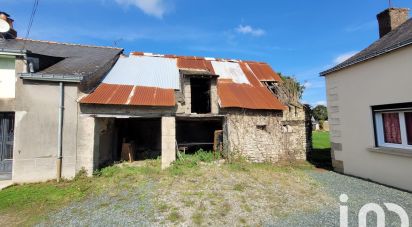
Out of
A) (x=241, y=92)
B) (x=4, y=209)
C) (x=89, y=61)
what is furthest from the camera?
(x=241, y=92)

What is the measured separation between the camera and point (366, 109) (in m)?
8.15

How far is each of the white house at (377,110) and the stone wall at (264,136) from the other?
2174 millimetres

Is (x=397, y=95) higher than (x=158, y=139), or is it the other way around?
(x=397, y=95)

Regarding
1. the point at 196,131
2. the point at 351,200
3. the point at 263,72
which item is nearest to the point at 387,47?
the point at 351,200

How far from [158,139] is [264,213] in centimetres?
1012

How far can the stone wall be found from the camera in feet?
36.2

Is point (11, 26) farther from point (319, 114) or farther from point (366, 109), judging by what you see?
point (319, 114)

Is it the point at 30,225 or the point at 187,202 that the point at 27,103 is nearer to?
the point at 30,225

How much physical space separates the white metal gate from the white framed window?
1318cm

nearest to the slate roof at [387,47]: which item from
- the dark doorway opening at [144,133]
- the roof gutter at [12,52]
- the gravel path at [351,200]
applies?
the gravel path at [351,200]

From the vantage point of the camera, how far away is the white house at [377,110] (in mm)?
6914

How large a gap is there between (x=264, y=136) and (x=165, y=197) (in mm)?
6319

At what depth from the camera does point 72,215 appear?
5.79 m

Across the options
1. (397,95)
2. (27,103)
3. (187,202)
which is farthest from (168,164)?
(397,95)
